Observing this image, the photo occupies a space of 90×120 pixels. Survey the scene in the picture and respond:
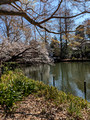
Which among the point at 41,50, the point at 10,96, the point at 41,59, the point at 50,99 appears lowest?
the point at 50,99

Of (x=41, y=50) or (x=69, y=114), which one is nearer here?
(x=69, y=114)

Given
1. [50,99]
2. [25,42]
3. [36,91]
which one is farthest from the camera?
[25,42]

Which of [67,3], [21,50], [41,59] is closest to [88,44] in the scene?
[41,59]

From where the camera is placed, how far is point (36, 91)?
150 inches

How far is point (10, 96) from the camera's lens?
2.70m

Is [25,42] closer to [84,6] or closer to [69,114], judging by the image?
[84,6]

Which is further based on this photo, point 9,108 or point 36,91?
point 36,91

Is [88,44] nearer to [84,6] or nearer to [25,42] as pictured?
[25,42]

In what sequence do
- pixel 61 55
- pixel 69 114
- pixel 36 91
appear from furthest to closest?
pixel 61 55 < pixel 36 91 < pixel 69 114

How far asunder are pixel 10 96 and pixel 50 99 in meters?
1.28

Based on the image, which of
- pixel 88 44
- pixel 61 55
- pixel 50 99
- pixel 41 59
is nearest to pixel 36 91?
pixel 50 99

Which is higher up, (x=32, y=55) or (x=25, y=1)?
(x=25, y=1)

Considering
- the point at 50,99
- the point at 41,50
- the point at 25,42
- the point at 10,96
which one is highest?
the point at 25,42

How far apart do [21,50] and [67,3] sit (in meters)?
6.52
